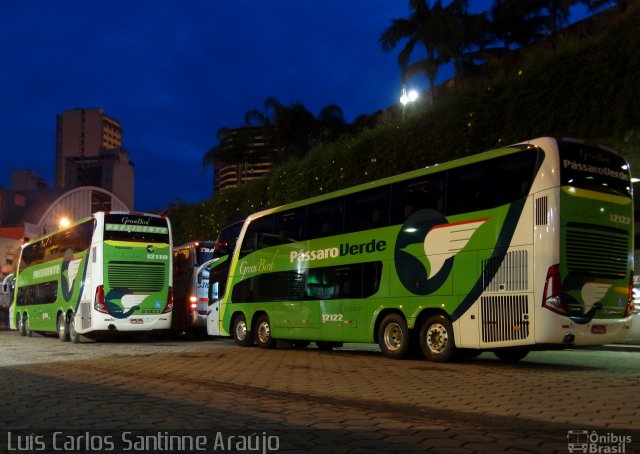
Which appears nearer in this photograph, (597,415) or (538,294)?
(597,415)

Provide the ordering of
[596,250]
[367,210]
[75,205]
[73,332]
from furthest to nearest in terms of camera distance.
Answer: [75,205]
[73,332]
[367,210]
[596,250]

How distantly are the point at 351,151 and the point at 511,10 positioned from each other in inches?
586

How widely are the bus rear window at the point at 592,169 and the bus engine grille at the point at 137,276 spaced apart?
14.8 m

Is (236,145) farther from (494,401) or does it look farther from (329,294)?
(494,401)

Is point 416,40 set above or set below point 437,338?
above

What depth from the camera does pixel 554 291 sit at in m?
11.0

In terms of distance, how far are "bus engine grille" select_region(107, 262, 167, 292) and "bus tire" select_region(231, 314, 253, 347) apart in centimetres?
364

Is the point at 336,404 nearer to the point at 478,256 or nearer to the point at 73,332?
the point at 478,256

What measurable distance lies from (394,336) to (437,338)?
1.33 meters

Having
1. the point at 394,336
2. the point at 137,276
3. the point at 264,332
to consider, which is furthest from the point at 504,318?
the point at 137,276

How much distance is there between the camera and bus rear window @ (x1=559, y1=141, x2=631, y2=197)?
37.2 ft

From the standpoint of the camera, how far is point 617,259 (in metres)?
12.0

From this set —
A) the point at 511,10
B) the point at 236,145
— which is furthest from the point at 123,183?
the point at 511,10

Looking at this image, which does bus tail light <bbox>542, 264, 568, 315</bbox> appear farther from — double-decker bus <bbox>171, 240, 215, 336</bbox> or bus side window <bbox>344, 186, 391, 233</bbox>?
double-decker bus <bbox>171, 240, 215, 336</bbox>
